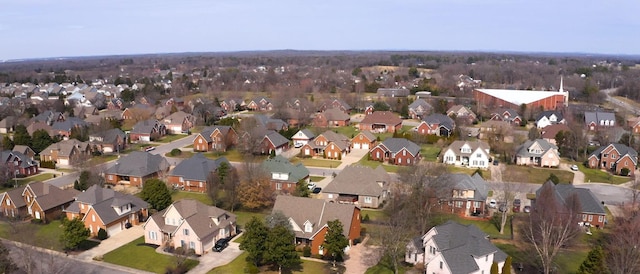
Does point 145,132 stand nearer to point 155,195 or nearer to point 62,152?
point 62,152

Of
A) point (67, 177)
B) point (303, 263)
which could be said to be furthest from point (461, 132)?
point (67, 177)

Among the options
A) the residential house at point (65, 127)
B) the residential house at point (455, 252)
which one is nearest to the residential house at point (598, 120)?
the residential house at point (455, 252)

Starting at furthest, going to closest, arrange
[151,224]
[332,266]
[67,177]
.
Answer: [67,177], [151,224], [332,266]

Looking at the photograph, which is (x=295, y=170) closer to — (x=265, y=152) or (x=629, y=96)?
(x=265, y=152)

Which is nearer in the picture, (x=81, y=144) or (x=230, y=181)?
(x=230, y=181)

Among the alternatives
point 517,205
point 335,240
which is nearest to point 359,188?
point 335,240

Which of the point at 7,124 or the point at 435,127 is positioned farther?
the point at 7,124

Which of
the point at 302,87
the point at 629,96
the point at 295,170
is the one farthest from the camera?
the point at 302,87
